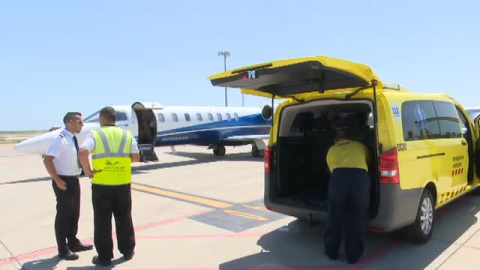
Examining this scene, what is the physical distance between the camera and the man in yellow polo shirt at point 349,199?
457 centimetres

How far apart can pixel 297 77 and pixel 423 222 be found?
2427mm

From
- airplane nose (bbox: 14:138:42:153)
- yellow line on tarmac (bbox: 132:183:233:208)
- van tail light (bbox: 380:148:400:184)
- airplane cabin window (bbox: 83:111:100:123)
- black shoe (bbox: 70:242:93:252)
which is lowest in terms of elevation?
yellow line on tarmac (bbox: 132:183:233:208)

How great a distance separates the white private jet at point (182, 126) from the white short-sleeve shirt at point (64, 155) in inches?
334

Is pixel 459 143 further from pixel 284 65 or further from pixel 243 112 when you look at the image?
pixel 243 112

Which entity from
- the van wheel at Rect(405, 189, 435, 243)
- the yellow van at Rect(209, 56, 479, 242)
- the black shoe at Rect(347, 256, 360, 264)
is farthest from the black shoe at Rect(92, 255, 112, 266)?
the van wheel at Rect(405, 189, 435, 243)

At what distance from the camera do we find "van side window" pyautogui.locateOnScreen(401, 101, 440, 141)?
5.01 m

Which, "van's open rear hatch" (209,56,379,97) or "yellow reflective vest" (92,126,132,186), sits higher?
"van's open rear hatch" (209,56,379,97)

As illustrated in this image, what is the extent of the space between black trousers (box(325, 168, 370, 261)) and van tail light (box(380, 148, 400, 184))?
0.19m

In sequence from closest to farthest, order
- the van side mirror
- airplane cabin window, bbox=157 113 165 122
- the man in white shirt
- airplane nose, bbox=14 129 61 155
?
the man in white shirt → airplane nose, bbox=14 129 61 155 → airplane cabin window, bbox=157 113 165 122 → the van side mirror

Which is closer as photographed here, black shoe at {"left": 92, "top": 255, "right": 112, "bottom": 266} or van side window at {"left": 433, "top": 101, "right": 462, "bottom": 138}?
black shoe at {"left": 92, "top": 255, "right": 112, "bottom": 266}

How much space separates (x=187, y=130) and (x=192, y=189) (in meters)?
7.93

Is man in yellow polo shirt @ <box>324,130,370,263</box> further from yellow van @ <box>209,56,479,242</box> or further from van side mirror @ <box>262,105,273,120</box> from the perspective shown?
van side mirror @ <box>262,105,273,120</box>

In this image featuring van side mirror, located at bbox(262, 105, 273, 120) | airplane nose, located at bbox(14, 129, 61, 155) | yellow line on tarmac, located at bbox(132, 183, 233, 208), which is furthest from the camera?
van side mirror, located at bbox(262, 105, 273, 120)

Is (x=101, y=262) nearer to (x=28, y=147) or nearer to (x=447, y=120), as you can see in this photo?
(x=447, y=120)
